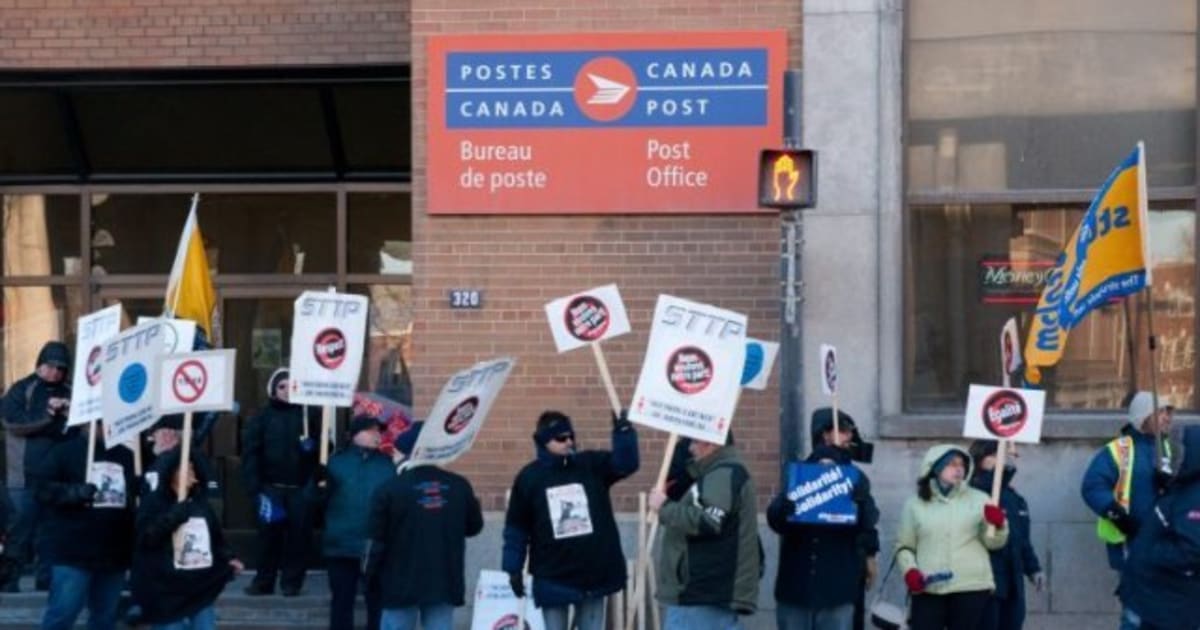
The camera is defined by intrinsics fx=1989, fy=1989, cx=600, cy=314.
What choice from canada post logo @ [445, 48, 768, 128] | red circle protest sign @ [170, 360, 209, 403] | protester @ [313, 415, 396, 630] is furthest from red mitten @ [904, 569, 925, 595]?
red circle protest sign @ [170, 360, 209, 403]

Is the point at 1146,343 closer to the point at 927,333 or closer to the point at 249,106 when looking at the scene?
the point at 927,333

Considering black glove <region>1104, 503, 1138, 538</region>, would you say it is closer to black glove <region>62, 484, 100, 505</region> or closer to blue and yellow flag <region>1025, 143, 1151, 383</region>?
blue and yellow flag <region>1025, 143, 1151, 383</region>

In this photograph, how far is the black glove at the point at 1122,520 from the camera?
37.9 feet

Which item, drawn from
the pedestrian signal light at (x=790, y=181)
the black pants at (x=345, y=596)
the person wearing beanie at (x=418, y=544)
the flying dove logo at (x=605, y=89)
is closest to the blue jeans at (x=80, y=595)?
the black pants at (x=345, y=596)

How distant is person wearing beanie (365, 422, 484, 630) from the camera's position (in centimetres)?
1109

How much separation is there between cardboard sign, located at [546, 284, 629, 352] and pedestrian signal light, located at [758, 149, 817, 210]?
3.77 ft

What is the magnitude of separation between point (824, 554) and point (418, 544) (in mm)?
2292

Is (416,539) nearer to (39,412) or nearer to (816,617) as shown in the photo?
(816,617)

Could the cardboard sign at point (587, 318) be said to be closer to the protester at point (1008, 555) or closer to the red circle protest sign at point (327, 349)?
the red circle protest sign at point (327, 349)

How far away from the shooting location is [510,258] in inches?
532

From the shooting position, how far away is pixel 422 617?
11328mm

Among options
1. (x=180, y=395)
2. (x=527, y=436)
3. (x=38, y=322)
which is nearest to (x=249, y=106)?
(x=38, y=322)

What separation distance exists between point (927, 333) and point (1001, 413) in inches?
79.6

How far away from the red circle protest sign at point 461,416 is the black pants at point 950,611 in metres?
2.77
